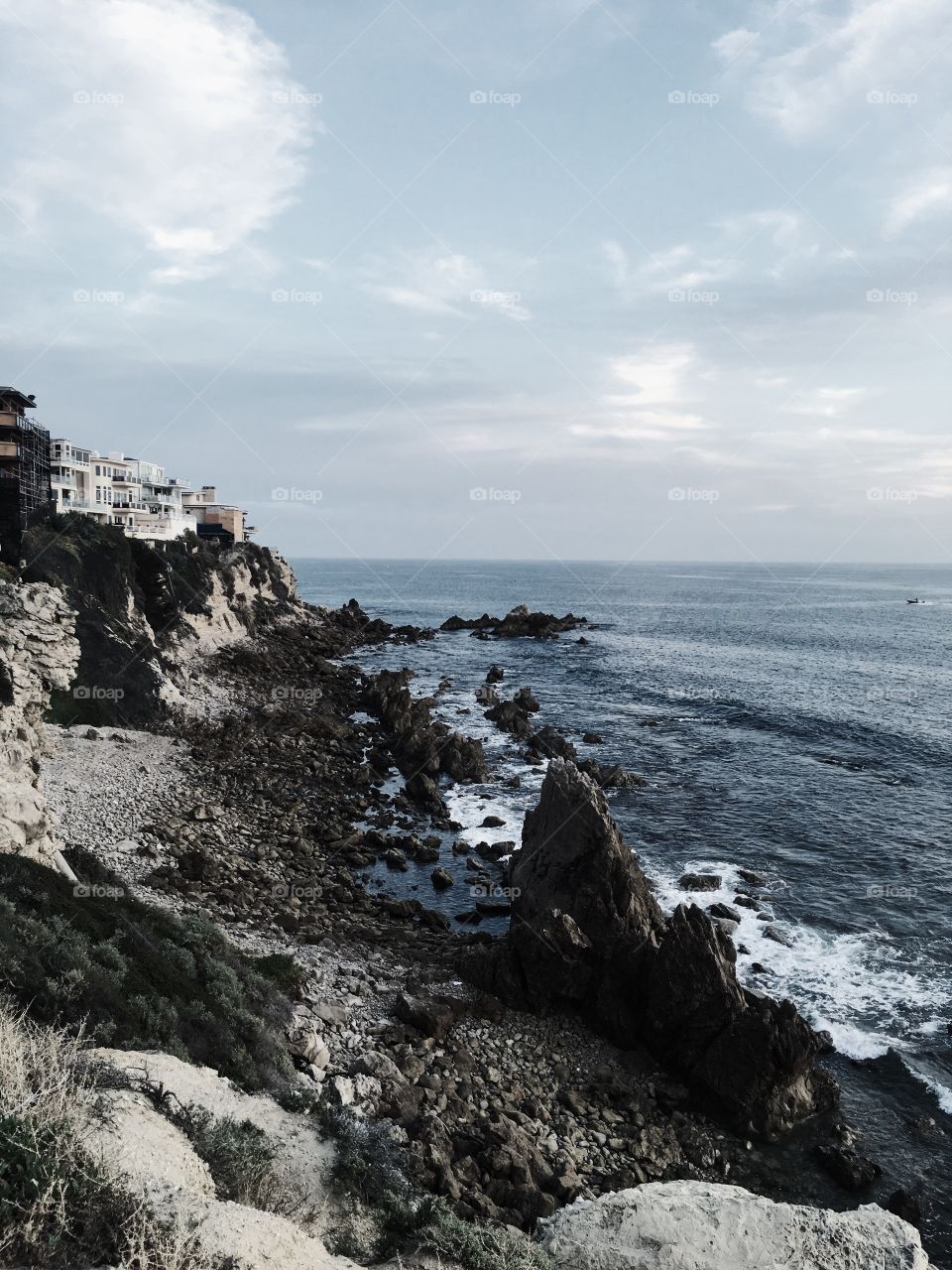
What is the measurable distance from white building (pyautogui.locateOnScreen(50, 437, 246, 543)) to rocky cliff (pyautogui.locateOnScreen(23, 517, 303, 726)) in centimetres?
929

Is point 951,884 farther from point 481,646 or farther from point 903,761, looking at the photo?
point 481,646

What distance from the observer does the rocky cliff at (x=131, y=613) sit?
137ft

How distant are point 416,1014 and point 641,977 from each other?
698 centimetres

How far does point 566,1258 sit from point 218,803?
26.0 m

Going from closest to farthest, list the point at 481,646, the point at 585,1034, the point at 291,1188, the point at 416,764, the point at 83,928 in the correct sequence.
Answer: the point at 291,1188 < the point at 83,928 < the point at 585,1034 < the point at 416,764 < the point at 481,646

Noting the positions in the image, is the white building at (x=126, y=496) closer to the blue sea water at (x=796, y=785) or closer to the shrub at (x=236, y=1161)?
the blue sea water at (x=796, y=785)

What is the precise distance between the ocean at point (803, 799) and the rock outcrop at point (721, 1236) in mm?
5822

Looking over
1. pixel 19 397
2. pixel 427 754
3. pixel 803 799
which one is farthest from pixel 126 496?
pixel 803 799

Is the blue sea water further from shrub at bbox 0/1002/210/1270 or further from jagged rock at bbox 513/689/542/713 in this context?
shrub at bbox 0/1002/210/1270

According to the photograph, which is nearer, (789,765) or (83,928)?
(83,928)

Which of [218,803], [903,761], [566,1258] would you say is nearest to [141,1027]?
[566,1258]

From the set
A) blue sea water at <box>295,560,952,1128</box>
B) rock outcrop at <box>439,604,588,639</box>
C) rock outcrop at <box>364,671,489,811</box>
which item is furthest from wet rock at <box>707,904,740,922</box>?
rock outcrop at <box>439,604,588,639</box>

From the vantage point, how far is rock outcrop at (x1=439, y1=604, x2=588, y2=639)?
11062 cm

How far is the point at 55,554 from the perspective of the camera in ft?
155
